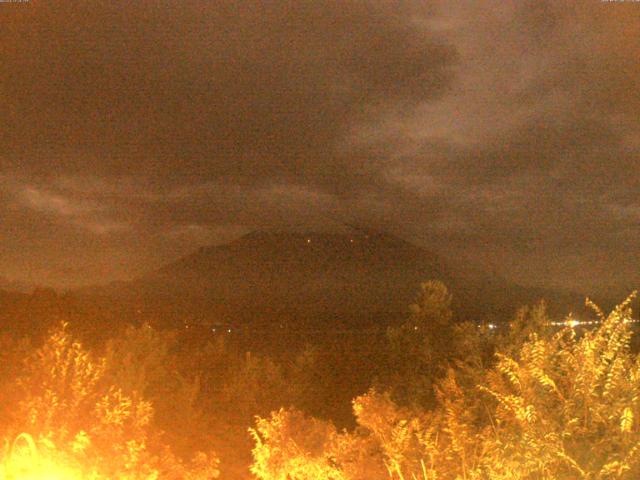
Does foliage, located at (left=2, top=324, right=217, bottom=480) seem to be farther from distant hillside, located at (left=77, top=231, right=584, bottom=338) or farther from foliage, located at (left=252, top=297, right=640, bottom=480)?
distant hillside, located at (left=77, top=231, right=584, bottom=338)

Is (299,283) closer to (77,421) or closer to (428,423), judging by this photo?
(428,423)

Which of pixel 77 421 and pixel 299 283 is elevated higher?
pixel 299 283

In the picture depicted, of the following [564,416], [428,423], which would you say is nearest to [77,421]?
[428,423]

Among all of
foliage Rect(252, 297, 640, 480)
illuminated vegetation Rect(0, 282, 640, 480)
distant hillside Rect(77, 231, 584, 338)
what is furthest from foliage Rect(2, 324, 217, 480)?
distant hillside Rect(77, 231, 584, 338)

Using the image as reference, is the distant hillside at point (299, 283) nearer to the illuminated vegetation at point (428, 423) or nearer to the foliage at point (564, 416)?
the illuminated vegetation at point (428, 423)

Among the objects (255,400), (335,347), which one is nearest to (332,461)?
(255,400)

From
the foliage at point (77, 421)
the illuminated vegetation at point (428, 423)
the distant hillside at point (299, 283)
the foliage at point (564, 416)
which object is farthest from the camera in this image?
the distant hillside at point (299, 283)

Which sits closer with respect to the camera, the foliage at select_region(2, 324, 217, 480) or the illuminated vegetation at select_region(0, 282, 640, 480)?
the illuminated vegetation at select_region(0, 282, 640, 480)

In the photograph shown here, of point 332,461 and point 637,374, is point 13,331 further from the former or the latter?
point 637,374

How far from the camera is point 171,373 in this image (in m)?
33.4

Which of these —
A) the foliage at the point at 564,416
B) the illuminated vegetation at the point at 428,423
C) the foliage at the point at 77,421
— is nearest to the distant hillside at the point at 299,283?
the illuminated vegetation at the point at 428,423

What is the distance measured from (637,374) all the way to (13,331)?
36.3 meters

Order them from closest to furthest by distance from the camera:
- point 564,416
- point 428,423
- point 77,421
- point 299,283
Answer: point 564,416
point 77,421
point 428,423
point 299,283

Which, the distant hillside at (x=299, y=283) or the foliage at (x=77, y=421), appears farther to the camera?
the distant hillside at (x=299, y=283)
